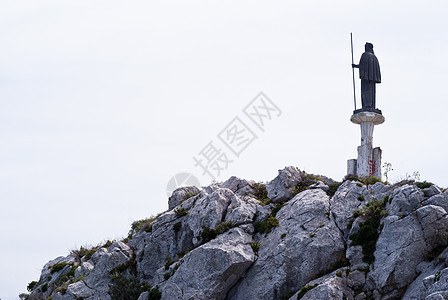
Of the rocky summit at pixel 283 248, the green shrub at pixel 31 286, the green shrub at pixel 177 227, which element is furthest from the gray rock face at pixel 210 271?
the green shrub at pixel 31 286

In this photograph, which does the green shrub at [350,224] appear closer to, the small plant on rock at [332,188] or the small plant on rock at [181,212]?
the small plant on rock at [332,188]

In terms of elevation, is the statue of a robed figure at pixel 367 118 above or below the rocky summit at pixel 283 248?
above

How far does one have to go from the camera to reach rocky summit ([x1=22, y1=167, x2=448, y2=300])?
992 inches

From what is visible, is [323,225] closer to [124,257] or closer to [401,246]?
[401,246]

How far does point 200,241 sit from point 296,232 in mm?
6127

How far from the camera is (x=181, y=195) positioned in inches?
1478

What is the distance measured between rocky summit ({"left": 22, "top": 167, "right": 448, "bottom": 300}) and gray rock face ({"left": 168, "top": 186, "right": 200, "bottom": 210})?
104 mm

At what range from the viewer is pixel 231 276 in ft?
93.4

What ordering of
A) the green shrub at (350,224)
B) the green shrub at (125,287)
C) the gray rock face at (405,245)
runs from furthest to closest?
the green shrub at (125,287), the green shrub at (350,224), the gray rock face at (405,245)

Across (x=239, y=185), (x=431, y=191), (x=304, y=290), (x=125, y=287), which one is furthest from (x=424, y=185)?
(x=125, y=287)

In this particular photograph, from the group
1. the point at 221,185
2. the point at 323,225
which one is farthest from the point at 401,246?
the point at 221,185

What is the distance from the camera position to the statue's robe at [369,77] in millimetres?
38469

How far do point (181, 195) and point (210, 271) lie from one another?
1009cm

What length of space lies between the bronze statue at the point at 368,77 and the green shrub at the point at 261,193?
32.6 ft
